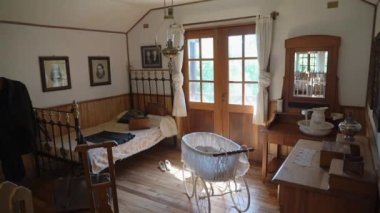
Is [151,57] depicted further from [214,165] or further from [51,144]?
[214,165]

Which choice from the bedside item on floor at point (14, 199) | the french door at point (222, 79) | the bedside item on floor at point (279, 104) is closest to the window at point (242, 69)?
the french door at point (222, 79)

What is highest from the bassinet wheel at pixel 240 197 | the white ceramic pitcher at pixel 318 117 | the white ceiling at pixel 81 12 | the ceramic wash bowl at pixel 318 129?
the white ceiling at pixel 81 12

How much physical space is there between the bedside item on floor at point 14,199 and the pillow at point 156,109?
3.34 m

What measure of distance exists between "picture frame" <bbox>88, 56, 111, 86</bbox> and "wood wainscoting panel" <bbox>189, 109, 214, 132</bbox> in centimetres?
156

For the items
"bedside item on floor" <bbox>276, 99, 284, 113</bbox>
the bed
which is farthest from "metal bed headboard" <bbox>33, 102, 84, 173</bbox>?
"bedside item on floor" <bbox>276, 99, 284, 113</bbox>

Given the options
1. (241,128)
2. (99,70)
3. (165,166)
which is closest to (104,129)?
(99,70)

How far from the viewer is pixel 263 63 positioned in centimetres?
349

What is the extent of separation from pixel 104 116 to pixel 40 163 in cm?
123

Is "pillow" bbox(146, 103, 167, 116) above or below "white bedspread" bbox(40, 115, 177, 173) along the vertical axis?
above

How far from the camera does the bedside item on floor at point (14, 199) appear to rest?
1.04 meters

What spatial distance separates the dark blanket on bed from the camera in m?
3.42

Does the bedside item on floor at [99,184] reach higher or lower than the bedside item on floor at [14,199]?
lower

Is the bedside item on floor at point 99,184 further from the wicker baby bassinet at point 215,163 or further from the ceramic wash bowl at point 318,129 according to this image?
the ceramic wash bowl at point 318,129

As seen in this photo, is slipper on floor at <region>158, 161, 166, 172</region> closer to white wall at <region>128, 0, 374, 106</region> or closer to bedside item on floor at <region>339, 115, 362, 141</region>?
white wall at <region>128, 0, 374, 106</region>
